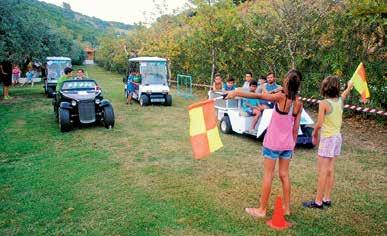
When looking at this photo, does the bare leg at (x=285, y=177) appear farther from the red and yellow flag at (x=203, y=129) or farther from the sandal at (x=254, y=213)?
the red and yellow flag at (x=203, y=129)

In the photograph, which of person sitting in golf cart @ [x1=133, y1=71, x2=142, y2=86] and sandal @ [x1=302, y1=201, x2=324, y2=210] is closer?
sandal @ [x1=302, y1=201, x2=324, y2=210]

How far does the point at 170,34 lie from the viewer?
2536cm

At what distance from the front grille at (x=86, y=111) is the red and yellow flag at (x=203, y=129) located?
6.46 m

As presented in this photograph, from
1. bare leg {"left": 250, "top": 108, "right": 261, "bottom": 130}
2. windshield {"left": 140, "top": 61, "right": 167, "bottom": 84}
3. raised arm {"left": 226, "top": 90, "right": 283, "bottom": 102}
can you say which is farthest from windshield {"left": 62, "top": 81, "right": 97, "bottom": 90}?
raised arm {"left": 226, "top": 90, "right": 283, "bottom": 102}

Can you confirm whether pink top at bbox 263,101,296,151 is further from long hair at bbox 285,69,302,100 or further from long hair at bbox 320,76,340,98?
long hair at bbox 320,76,340,98

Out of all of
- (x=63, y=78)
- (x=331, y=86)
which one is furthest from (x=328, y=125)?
(x=63, y=78)

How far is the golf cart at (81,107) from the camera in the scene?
32.2 ft

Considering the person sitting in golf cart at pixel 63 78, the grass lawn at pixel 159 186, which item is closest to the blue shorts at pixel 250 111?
the grass lawn at pixel 159 186

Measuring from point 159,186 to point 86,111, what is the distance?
5090mm

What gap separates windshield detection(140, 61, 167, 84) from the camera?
49.8ft

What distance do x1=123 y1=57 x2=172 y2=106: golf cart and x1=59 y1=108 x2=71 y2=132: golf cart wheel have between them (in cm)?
536

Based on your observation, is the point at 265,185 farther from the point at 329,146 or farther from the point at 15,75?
the point at 15,75

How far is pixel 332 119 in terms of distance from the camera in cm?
480

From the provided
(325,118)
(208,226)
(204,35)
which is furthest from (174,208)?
(204,35)
